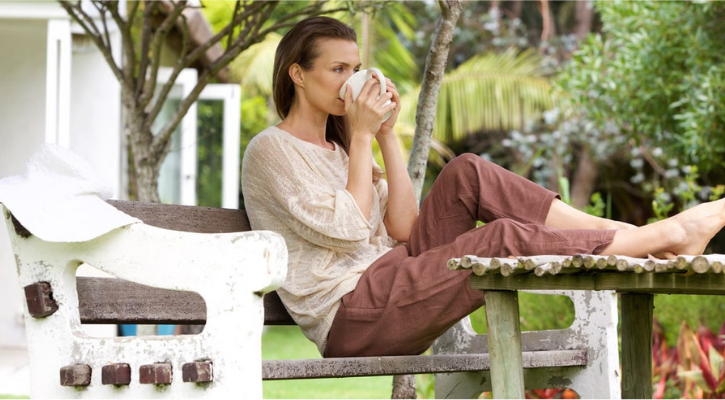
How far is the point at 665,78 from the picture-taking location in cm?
673

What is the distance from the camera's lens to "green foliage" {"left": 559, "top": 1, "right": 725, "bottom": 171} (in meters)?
6.03

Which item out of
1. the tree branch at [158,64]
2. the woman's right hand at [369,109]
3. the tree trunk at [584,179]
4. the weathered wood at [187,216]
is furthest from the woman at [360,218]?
the tree trunk at [584,179]

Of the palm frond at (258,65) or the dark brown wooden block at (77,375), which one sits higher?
the palm frond at (258,65)

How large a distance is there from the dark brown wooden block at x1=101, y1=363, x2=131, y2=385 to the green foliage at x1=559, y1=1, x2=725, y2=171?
Answer: 4671 millimetres

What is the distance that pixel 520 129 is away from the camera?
1308 cm

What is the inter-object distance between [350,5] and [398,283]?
1.92m

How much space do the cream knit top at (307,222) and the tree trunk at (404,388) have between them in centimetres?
98

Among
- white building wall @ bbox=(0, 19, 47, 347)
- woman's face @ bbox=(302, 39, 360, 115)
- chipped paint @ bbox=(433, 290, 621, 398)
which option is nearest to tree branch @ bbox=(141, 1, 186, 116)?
woman's face @ bbox=(302, 39, 360, 115)

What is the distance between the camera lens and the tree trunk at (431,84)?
364 cm

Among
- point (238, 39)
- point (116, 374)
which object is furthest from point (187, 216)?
point (238, 39)

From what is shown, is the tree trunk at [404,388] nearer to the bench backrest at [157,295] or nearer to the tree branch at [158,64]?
the bench backrest at [157,295]

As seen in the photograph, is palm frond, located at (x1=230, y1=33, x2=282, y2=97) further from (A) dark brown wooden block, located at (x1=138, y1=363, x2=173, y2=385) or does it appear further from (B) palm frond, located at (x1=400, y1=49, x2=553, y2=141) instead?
(A) dark brown wooden block, located at (x1=138, y1=363, x2=173, y2=385)

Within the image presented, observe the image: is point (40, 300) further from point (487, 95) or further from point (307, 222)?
point (487, 95)

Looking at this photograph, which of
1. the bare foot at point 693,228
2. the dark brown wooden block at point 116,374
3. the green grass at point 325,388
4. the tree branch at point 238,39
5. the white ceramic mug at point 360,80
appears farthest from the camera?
the green grass at point 325,388
